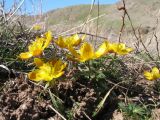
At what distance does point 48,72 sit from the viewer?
1.90 metres

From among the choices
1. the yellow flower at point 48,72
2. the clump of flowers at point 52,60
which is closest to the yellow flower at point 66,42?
the clump of flowers at point 52,60

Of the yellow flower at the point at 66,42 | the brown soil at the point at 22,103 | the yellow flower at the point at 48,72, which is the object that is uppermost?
the yellow flower at the point at 66,42

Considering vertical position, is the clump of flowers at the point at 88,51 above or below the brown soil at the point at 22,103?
above

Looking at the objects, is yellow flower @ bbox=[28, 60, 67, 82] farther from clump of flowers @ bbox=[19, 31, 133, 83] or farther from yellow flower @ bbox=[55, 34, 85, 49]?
yellow flower @ bbox=[55, 34, 85, 49]

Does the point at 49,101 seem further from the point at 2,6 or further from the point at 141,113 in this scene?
the point at 2,6

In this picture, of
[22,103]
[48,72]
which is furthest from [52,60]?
[22,103]

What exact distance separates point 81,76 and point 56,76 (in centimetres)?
25

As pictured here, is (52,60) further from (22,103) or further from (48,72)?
(22,103)

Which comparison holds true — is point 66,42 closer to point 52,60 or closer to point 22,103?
point 52,60

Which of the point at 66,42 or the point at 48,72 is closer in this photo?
the point at 48,72

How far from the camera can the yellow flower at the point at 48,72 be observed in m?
1.87

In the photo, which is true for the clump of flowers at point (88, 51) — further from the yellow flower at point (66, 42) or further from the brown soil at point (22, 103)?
the brown soil at point (22, 103)

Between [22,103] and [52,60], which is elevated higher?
[52,60]

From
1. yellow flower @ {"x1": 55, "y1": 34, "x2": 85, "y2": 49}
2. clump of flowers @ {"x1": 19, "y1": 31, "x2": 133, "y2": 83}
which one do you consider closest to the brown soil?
clump of flowers @ {"x1": 19, "y1": 31, "x2": 133, "y2": 83}
